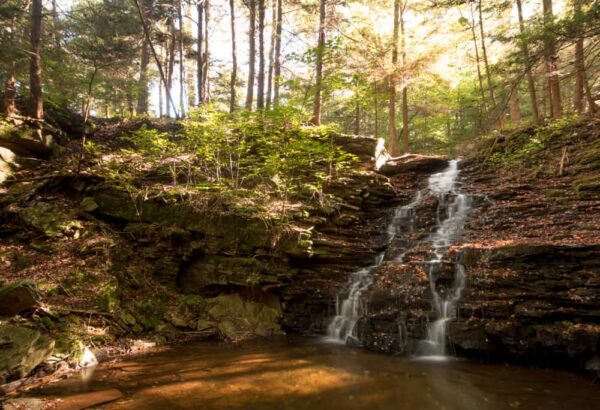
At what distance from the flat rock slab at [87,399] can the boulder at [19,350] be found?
102 cm

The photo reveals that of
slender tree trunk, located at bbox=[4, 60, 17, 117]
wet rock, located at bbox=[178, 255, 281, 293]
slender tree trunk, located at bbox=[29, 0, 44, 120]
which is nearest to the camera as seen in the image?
wet rock, located at bbox=[178, 255, 281, 293]

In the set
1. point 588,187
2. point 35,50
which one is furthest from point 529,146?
point 35,50

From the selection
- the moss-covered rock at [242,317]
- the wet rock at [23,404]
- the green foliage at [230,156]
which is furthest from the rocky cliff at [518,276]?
the wet rock at [23,404]

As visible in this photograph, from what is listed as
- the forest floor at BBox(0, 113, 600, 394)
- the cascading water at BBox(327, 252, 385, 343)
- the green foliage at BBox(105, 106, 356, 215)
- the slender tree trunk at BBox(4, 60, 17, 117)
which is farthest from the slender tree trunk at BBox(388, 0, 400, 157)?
the slender tree trunk at BBox(4, 60, 17, 117)

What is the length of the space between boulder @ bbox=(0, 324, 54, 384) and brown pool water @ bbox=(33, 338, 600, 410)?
510 mm

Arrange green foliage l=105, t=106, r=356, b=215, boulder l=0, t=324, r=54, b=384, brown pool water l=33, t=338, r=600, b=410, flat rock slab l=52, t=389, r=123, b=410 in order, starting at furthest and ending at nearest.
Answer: green foliage l=105, t=106, r=356, b=215
boulder l=0, t=324, r=54, b=384
brown pool water l=33, t=338, r=600, b=410
flat rock slab l=52, t=389, r=123, b=410

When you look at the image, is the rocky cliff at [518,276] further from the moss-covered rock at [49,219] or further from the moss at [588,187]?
the moss-covered rock at [49,219]


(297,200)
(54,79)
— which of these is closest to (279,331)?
(297,200)

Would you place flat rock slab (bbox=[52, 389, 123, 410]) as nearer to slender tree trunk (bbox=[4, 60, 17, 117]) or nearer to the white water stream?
the white water stream

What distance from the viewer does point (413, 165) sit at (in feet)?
50.9

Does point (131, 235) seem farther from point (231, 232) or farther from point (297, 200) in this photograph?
point (297, 200)

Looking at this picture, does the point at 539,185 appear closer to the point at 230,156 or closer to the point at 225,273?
the point at 230,156

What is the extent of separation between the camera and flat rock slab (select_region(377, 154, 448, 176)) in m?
15.2

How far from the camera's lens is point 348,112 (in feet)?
83.1
